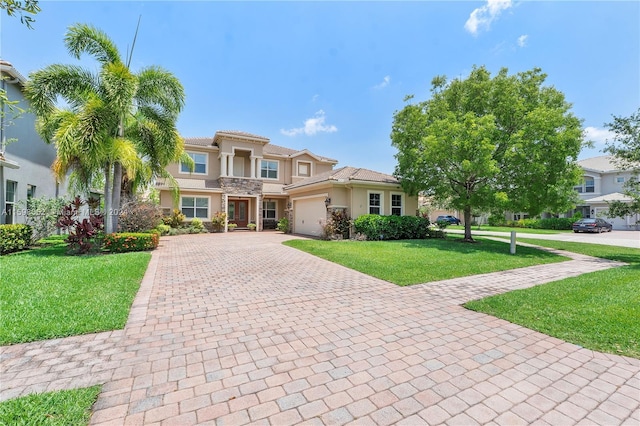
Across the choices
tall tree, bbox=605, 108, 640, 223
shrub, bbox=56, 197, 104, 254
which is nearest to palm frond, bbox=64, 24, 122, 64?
shrub, bbox=56, 197, 104, 254

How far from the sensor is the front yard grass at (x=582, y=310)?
154 inches

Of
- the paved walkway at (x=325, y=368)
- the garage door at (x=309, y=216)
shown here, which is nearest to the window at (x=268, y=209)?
the garage door at (x=309, y=216)

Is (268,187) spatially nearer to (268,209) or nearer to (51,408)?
(268,209)

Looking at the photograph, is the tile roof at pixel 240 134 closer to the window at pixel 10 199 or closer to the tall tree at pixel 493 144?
the tall tree at pixel 493 144

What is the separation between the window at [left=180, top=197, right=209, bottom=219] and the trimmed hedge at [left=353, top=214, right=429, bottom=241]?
472 inches

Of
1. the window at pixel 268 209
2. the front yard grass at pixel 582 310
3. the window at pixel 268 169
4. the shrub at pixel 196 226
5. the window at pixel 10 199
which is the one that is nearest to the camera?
the front yard grass at pixel 582 310

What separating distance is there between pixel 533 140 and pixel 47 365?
16023 mm

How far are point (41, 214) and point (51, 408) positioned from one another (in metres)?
14.2

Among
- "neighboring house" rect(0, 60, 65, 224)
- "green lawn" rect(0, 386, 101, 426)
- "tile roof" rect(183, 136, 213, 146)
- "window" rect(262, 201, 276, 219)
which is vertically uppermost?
"tile roof" rect(183, 136, 213, 146)

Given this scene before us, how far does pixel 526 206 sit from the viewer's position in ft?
41.0

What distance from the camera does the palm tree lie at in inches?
395

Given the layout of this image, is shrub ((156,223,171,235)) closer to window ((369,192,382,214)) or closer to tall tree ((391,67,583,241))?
window ((369,192,382,214))

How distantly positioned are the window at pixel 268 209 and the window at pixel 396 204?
36.6 feet

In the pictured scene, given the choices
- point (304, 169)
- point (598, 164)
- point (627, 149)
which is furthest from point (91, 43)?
point (598, 164)
